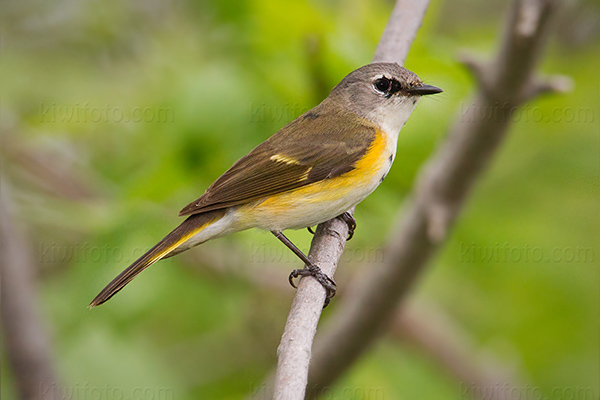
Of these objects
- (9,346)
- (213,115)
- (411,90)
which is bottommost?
(9,346)

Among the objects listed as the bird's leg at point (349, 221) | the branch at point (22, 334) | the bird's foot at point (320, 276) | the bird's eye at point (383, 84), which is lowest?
the branch at point (22, 334)

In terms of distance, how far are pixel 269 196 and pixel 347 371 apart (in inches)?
51.6

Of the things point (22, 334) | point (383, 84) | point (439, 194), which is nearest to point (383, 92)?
point (383, 84)

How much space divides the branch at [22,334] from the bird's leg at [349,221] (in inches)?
64.8

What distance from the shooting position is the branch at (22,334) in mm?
3447

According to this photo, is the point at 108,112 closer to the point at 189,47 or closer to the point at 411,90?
the point at 189,47

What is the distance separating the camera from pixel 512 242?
188 inches

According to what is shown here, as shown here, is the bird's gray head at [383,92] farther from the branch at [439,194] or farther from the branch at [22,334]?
the branch at [22,334]

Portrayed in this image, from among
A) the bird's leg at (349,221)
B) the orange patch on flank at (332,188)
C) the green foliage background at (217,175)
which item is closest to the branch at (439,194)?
the green foliage background at (217,175)

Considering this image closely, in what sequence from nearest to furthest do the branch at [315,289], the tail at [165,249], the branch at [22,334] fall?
the branch at [315,289], the tail at [165,249], the branch at [22,334]

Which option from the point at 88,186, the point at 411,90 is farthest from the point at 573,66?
the point at 88,186

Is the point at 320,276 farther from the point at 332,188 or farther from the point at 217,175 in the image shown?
the point at 217,175

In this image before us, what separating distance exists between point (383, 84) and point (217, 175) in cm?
109

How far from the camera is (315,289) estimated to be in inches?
118
